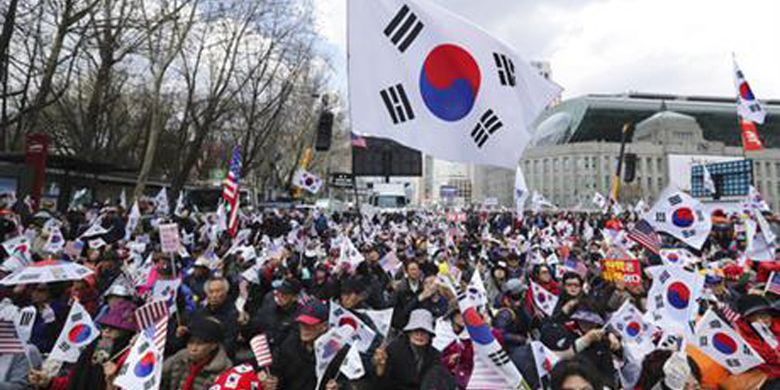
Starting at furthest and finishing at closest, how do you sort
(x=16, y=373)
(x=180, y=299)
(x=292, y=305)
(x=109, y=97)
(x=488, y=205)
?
(x=488, y=205)
(x=109, y=97)
(x=180, y=299)
(x=292, y=305)
(x=16, y=373)

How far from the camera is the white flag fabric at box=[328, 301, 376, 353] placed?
381cm

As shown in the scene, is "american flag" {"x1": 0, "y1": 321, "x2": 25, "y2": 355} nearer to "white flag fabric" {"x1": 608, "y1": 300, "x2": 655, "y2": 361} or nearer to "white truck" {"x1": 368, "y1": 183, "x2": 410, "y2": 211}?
"white flag fabric" {"x1": 608, "y1": 300, "x2": 655, "y2": 361}

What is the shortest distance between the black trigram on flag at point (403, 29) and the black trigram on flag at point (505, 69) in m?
0.82

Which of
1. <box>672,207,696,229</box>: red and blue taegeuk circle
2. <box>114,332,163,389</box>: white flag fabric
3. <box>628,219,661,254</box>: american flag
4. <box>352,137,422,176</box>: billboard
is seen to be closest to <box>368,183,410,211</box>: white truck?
<box>352,137,422,176</box>: billboard

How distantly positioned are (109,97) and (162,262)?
1658 centimetres

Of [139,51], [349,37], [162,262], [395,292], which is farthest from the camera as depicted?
[139,51]

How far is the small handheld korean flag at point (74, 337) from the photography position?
376 centimetres

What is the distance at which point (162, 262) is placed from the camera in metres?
8.00

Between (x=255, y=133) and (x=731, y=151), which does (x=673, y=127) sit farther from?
(x=255, y=133)

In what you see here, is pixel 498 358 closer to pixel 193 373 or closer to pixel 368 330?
pixel 368 330

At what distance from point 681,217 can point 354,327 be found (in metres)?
5.66

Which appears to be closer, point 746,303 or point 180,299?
point 746,303

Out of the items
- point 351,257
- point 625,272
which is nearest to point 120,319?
point 351,257

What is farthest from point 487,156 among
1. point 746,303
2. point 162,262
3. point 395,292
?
point 162,262
